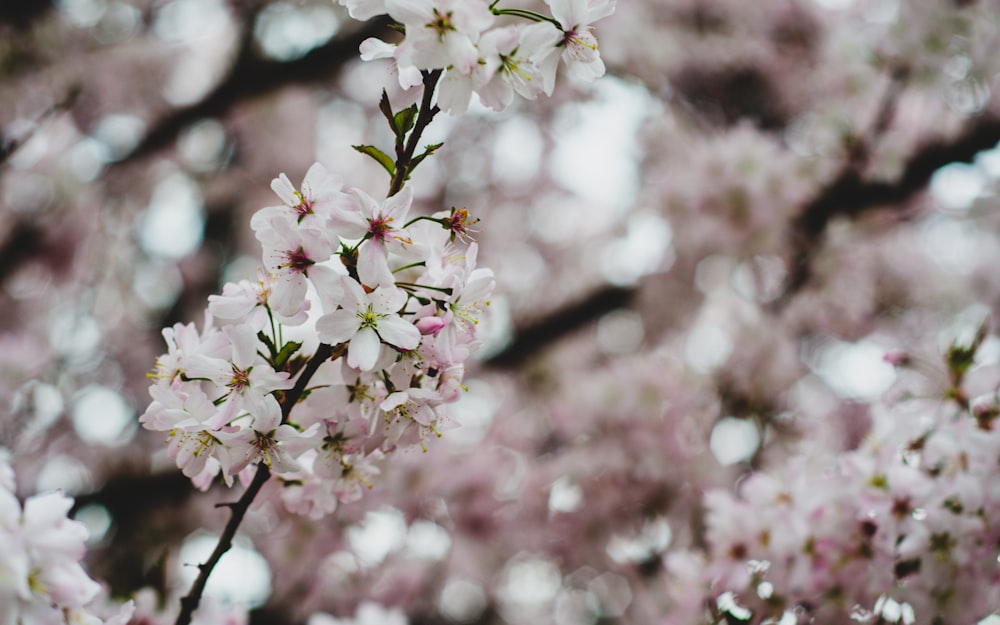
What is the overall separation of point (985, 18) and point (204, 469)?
2759 millimetres

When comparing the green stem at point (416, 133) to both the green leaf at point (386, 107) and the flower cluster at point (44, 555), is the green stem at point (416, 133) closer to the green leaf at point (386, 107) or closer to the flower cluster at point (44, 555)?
the green leaf at point (386, 107)

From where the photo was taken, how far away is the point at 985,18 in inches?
103

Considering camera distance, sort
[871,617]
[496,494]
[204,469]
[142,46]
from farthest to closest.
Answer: [142,46] → [496,494] → [871,617] → [204,469]

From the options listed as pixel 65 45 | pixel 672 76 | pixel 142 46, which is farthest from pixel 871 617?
pixel 142 46

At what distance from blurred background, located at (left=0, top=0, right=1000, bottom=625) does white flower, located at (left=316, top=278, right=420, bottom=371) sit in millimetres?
725

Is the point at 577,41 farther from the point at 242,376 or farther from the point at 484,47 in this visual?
the point at 242,376

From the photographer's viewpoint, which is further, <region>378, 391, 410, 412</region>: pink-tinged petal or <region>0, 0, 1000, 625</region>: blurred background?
<region>0, 0, 1000, 625</region>: blurred background

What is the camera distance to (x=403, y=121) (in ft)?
3.44

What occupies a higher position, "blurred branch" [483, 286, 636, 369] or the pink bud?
the pink bud

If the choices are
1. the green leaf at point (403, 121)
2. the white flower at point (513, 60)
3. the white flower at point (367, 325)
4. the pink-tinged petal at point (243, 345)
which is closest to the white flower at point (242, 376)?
the pink-tinged petal at point (243, 345)

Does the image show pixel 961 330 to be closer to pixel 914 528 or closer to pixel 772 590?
pixel 914 528

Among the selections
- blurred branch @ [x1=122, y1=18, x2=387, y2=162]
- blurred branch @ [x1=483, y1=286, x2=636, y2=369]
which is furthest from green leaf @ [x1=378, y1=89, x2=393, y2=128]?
blurred branch @ [x1=483, y1=286, x2=636, y2=369]

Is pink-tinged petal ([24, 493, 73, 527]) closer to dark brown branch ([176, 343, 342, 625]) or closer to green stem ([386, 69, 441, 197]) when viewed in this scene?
dark brown branch ([176, 343, 342, 625])

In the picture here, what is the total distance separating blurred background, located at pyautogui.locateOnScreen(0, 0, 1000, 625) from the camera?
3.15m
